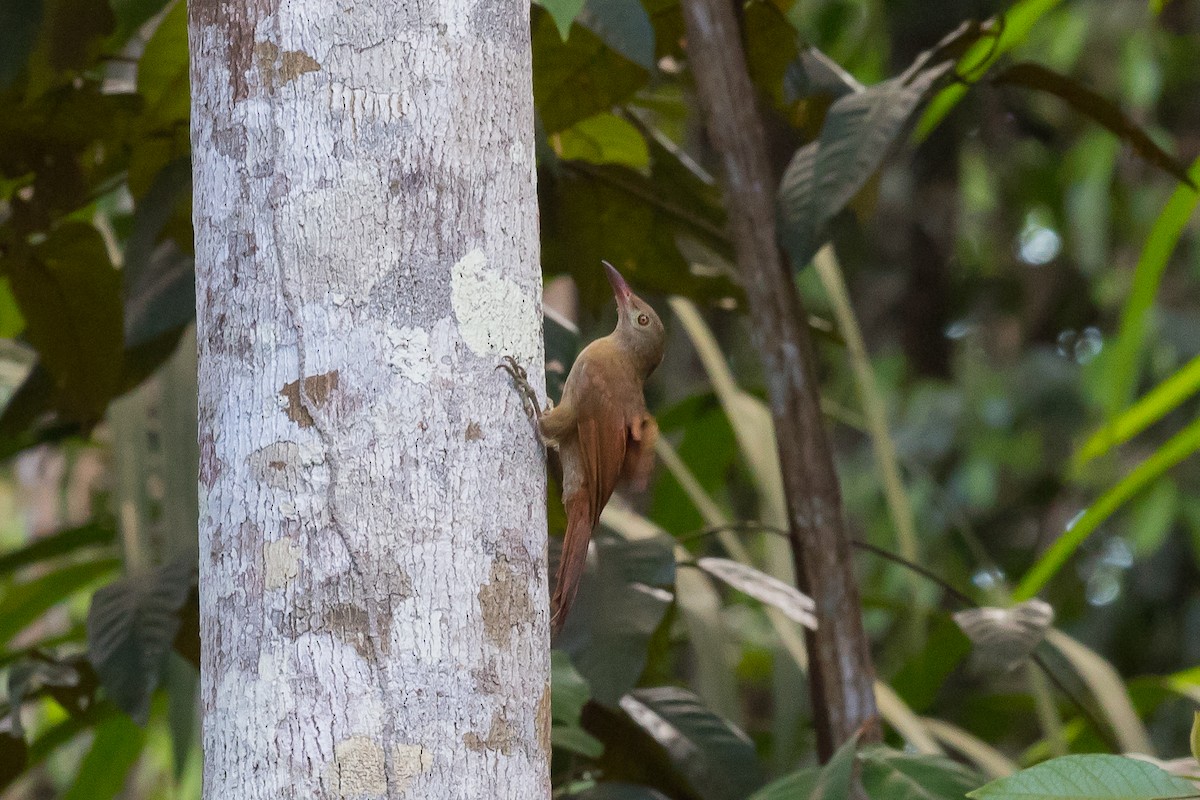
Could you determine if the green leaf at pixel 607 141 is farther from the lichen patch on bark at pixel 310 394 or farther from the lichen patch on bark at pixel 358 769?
the lichen patch on bark at pixel 358 769

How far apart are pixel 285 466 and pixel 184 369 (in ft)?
5.09

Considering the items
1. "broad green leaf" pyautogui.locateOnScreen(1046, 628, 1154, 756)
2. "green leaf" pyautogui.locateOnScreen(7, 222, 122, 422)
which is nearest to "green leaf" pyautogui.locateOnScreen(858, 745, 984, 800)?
"broad green leaf" pyautogui.locateOnScreen(1046, 628, 1154, 756)

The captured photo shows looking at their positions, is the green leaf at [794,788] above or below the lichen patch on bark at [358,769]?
below

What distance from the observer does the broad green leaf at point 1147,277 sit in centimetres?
224

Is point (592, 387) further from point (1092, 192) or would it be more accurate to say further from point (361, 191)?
point (1092, 192)

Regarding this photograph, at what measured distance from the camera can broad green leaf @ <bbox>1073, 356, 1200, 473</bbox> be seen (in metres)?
2.26

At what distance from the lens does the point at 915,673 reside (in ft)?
9.01

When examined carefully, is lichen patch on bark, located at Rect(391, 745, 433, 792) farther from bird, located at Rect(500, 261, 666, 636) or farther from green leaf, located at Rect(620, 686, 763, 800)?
green leaf, located at Rect(620, 686, 763, 800)

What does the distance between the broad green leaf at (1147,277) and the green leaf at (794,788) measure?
3.20 ft

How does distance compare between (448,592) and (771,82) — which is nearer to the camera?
(448,592)

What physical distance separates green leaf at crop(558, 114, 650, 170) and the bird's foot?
1457 millimetres

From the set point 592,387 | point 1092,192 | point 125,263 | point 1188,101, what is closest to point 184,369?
point 125,263

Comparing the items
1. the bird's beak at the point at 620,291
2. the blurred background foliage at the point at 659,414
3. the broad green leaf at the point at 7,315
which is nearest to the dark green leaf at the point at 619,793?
the blurred background foliage at the point at 659,414

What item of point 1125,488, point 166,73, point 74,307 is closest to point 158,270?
point 74,307
